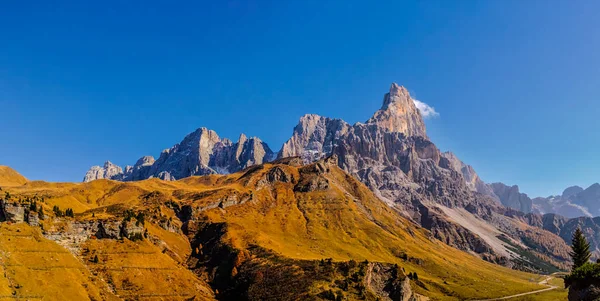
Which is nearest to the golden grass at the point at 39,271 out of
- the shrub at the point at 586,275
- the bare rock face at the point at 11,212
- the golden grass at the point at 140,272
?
the bare rock face at the point at 11,212

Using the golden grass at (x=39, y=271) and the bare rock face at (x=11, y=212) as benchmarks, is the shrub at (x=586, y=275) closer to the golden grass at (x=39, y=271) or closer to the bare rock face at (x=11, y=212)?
the golden grass at (x=39, y=271)

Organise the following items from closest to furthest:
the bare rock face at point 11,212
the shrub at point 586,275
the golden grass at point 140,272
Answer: the shrub at point 586,275
the bare rock face at point 11,212
the golden grass at point 140,272

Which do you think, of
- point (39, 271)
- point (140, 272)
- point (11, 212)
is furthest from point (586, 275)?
point (11, 212)

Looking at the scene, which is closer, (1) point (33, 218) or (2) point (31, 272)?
(2) point (31, 272)

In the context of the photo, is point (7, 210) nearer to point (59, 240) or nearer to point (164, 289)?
point (59, 240)

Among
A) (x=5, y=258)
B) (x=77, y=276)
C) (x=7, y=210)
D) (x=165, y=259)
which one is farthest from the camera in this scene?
(x=165, y=259)

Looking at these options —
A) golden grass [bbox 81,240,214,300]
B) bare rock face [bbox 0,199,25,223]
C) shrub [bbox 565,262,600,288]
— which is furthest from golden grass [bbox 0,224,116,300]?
shrub [bbox 565,262,600,288]

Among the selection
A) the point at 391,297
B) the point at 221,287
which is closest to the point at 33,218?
the point at 221,287

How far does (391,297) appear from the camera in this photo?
194 m

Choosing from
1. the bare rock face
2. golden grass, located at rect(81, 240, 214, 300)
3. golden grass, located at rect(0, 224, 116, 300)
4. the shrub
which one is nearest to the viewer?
the shrub

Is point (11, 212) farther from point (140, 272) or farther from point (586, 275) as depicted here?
point (586, 275)

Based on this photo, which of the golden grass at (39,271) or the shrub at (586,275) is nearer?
the shrub at (586,275)

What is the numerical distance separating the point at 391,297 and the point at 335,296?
4714cm

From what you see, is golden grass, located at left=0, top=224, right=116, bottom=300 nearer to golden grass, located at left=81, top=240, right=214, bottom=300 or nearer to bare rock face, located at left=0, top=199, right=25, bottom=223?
bare rock face, located at left=0, top=199, right=25, bottom=223
